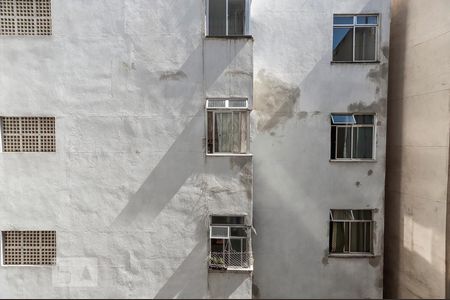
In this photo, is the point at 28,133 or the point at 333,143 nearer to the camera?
the point at 28,133

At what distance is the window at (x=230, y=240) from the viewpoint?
6672mm

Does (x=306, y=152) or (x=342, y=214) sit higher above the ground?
(x=306, y=152)

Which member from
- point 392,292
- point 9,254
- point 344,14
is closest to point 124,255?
point 9,254


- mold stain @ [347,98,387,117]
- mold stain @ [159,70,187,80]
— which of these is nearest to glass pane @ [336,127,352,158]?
mold stain @ [347,98,387,117]

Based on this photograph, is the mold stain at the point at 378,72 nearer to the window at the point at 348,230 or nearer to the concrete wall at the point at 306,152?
the concrete wall at the point at 306,152

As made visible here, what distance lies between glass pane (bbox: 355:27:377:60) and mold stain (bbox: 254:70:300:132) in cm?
210

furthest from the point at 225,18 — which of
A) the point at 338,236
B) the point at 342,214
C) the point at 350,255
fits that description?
the point at 350,255

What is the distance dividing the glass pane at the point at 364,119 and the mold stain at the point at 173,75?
4.95 metres

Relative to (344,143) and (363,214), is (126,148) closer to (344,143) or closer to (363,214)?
(344,143)

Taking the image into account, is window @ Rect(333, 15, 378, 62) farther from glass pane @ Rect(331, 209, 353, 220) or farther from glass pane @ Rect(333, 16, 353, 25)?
glass pane @ Rect(331, 209, 353, 220)

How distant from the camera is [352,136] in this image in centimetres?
799

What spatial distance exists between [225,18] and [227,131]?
2650 millimetres

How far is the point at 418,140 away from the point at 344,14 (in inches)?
157

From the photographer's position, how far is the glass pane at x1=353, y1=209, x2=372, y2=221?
8.05 m
